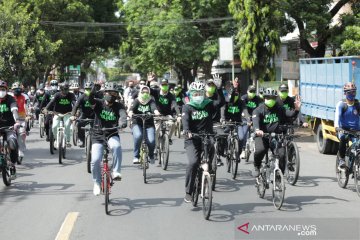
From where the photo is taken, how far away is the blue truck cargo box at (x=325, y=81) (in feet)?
46.3

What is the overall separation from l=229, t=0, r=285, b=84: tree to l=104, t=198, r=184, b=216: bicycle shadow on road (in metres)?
14.9

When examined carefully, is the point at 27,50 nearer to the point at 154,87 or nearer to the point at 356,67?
the point at 154,87

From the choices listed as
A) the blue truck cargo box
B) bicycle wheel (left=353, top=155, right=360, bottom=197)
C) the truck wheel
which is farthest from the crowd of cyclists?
the truck wheel

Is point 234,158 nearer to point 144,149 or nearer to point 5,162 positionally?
point 144,149

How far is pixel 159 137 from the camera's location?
1311cm

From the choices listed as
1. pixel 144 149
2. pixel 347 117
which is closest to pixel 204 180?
pixel 144 149

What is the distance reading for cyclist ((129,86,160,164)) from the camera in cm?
1186

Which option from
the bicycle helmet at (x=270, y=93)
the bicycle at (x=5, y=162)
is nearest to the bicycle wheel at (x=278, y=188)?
the bicycle helmet at (x=270, y=93)

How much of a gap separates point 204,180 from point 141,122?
13.8 ft

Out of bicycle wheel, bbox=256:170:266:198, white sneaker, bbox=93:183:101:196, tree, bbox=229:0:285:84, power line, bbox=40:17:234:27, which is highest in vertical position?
power line, bbox=40:17:234:27

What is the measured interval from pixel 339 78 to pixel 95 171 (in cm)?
806

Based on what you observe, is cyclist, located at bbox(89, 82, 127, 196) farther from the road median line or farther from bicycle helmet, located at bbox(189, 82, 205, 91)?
bicycle helmet, located at bbox(189, 82, 205, 91)

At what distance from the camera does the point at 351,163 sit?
10406mm

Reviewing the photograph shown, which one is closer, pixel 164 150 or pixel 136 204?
pixel 136 204
